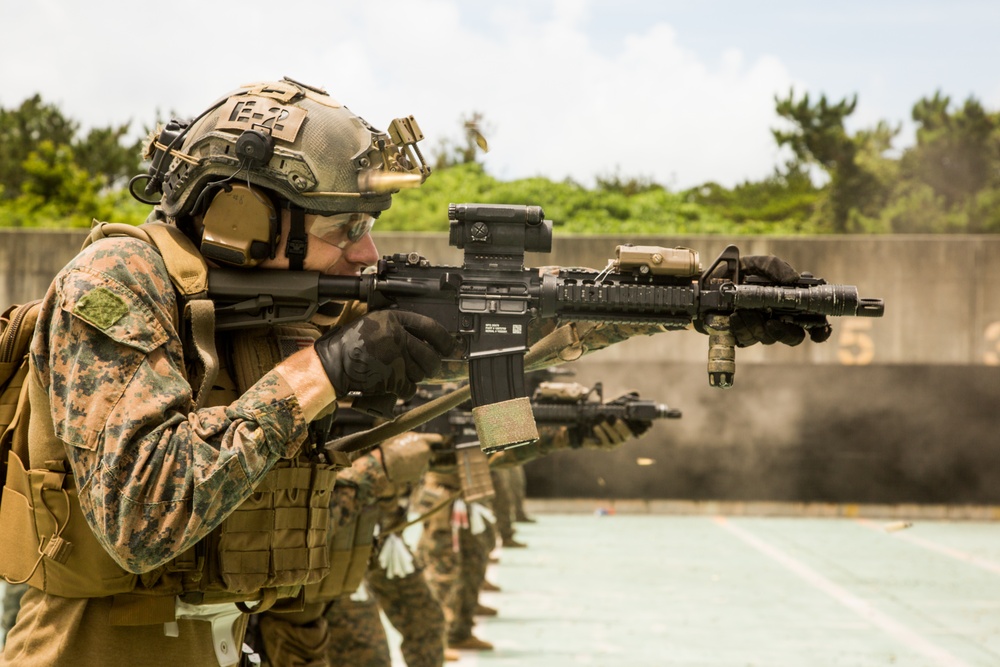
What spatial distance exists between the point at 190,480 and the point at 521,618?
25.9ft

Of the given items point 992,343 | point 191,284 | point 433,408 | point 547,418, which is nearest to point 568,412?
point 547,418

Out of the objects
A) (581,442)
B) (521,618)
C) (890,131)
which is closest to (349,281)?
(581,442)

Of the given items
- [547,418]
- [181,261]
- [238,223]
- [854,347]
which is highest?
[854,347]

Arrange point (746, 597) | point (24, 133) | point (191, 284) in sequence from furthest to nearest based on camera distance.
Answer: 1. point (24, 133)
2. point (746, 597)
3. point (191, 284)

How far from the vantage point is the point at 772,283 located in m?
3.32

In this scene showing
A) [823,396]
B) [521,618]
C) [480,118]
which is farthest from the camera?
[823,396]

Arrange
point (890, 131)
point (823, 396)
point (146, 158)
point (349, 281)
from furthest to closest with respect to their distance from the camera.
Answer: point (890, 131) < point (823, 396) < point (146, 158) < point (349, 281)

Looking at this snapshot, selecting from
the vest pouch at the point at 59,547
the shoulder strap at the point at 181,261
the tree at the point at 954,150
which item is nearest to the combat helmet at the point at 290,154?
the shoulder strap at the point at 181,261

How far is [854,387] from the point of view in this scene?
18109 mm

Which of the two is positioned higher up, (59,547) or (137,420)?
(137,420)

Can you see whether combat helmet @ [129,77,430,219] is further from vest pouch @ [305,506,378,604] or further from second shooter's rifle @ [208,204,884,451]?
vest pouch @ [305,506,378,604]

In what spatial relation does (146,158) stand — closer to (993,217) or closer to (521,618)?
(521,618)

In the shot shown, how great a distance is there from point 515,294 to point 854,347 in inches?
614

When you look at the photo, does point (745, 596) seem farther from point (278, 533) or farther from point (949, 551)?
point (278, 533)
